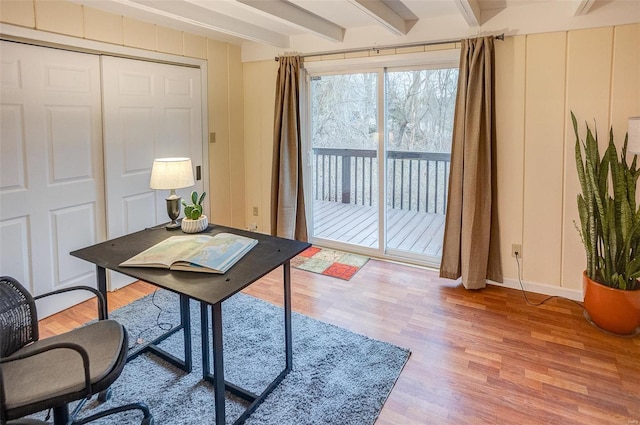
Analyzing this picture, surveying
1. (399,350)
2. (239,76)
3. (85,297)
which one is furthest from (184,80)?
(399,350)

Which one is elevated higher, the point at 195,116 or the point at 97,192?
the point at 195,116

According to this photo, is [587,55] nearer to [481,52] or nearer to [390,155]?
[481,52]

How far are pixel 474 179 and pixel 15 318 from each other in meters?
3.04

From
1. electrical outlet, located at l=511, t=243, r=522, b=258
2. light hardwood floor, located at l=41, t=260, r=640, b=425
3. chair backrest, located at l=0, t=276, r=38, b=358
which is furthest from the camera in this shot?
electrical outlet, located at l=511, t=243, r=522, b=258

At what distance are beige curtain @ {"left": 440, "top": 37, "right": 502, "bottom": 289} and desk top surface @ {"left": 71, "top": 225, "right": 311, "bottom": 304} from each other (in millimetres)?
1685

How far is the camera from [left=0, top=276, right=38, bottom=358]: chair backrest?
1.60 metres

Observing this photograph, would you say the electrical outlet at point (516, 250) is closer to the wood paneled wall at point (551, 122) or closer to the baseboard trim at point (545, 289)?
the wood paneled wall at point (551, 122)

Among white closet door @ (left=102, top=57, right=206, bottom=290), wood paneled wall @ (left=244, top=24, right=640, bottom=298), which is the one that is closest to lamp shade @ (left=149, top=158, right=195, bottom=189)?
white closet door @ (left=102, top=57, right=206, bottom=290)

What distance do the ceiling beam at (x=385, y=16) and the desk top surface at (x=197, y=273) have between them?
1.60m

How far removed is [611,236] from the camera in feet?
A: 8.55

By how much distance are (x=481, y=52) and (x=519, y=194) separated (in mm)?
1167

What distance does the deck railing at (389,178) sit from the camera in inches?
152

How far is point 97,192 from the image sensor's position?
3176 millimetres

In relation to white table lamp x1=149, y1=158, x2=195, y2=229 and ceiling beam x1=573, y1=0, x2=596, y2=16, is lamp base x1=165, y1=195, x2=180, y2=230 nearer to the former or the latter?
white table lamp x1=149, y1=158, x2=195, y2=229
